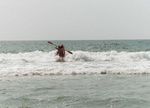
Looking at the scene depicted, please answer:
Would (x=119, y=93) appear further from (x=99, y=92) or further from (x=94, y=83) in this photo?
(x=94, y=83)

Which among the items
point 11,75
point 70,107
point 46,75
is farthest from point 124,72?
point 70,107

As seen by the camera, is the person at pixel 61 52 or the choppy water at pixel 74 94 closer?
the choppy water at pixel 74 94

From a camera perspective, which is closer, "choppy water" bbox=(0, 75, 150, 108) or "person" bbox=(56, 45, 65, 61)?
"choppy water" bbox=(0, 75, 150, 108)

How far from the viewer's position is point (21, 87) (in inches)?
454

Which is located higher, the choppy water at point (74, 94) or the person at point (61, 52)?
the person at point (61, 52)

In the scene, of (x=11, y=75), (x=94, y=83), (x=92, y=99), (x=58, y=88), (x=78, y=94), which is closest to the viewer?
(x=92, y=99)

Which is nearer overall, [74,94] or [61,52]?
[74,94]

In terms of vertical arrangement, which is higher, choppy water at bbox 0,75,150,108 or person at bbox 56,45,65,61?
person at bbox 56,45,65,61

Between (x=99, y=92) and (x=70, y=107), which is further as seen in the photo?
(x=99, y=92)

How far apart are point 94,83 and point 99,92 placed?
2.07m

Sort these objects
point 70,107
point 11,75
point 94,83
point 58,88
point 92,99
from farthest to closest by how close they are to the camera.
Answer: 1. point 11,75
2. point 94,83
3. point 58,88
4. point 92,99
5. point 70,107

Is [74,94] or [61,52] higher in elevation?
[61,52]

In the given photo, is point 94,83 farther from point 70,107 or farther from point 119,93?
point 70,107

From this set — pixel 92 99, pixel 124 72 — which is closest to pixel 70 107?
pixel 92 99
